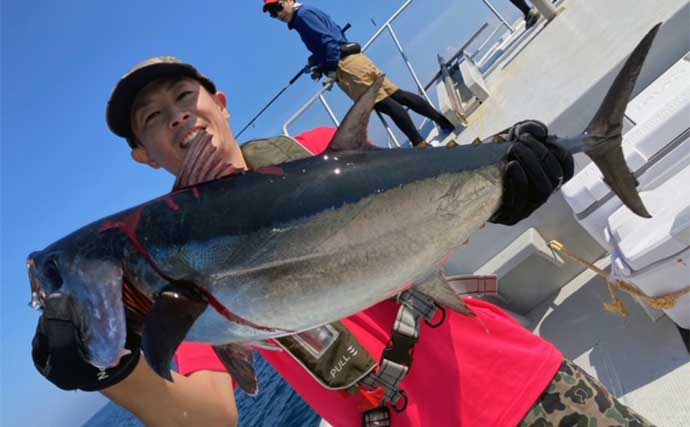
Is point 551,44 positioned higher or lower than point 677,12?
higher

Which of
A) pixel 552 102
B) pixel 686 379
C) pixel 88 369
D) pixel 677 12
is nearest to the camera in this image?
pixel 88 369

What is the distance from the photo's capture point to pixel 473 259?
4891 mm

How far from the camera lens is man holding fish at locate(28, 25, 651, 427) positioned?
165 centimetres

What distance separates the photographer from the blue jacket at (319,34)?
20.2 ft

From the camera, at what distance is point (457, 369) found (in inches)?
80.1

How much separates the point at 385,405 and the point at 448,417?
0.25 m

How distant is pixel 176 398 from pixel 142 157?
3.64 ft

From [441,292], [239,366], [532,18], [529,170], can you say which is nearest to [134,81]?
[239,366]

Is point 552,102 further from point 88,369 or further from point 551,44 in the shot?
point 88,369

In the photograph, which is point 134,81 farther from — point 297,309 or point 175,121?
point 297,309

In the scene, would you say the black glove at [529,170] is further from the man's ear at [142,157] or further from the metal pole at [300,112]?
the metal pole at [300,112]

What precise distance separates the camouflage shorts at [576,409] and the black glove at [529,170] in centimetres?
70

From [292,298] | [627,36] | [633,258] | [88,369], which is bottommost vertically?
[633,258]

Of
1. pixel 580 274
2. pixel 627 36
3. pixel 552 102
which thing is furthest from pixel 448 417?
pixel 627 36
